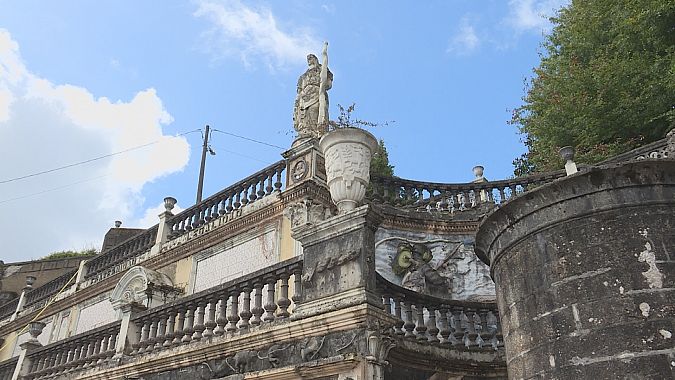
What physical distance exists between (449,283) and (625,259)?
6277 millimetres

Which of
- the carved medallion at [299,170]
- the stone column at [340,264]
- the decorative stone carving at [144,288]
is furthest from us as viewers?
the decorative stone carving at [144,288]

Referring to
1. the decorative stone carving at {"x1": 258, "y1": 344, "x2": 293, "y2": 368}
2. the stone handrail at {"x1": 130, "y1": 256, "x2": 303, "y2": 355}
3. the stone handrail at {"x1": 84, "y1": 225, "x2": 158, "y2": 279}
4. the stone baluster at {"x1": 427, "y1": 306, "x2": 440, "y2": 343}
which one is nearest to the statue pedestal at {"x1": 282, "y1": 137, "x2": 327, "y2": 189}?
the stone handrail at {"x1": 130, "y1": 256, "x2": 303, "y2": 355}

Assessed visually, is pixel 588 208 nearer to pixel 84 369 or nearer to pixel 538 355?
pixel 538 355

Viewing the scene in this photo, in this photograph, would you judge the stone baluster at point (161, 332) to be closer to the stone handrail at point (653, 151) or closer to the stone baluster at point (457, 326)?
the stone baluster at point (457, 326)

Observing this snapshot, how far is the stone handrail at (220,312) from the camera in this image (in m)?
6.79

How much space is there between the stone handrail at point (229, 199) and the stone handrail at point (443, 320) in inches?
173

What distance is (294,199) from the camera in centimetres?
1045

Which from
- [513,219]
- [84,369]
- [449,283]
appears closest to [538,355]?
[513,219]

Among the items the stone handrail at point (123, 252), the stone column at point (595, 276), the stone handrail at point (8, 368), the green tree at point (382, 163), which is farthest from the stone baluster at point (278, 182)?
the green tree at point (382, 163)

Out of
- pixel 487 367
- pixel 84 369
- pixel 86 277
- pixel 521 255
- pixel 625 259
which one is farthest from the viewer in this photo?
pixel 86 277

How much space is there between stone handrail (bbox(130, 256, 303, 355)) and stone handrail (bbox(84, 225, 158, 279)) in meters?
5.93

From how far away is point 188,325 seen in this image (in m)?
7.87

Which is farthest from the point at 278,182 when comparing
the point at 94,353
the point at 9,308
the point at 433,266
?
the point at 9,308

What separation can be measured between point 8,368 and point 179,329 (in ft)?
22.1
